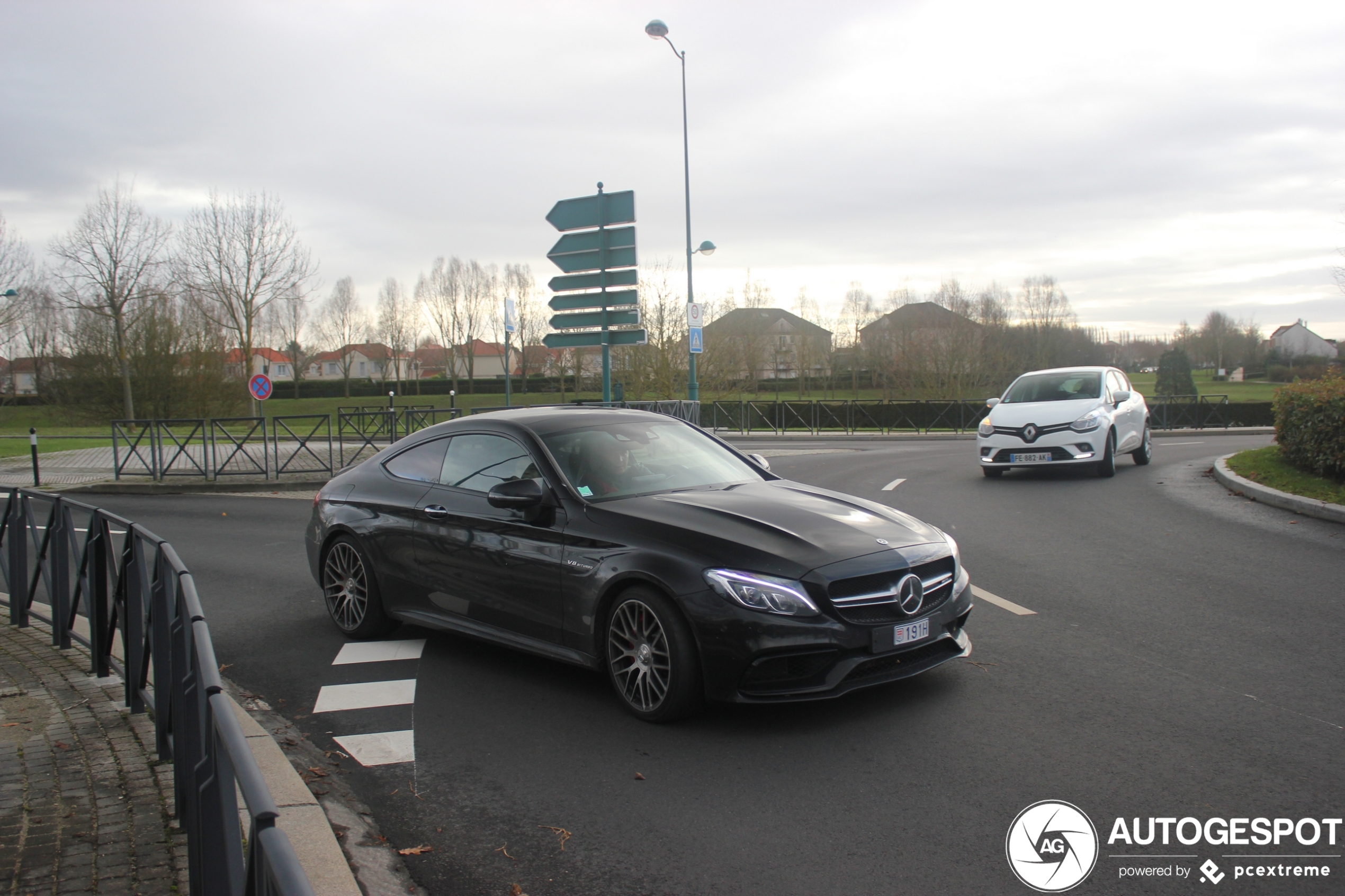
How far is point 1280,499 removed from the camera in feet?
36.1

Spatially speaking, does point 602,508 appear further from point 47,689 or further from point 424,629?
point 47,689

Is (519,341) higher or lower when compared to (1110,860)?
higher

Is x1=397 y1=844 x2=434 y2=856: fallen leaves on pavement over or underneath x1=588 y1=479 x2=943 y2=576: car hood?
underneath

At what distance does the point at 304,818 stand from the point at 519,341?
87426 mm

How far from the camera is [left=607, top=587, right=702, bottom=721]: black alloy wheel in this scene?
4.35 metres

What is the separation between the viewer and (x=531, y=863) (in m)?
3.27

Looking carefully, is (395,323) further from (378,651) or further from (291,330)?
(378,651)

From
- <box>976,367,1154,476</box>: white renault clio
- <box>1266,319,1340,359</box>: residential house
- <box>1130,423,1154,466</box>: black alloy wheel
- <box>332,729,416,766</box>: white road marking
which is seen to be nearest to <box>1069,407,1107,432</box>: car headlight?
<box>976,367,1154,476</box>: white renault clio

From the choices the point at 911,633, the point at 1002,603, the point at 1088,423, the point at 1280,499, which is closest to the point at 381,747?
the point at 911,633

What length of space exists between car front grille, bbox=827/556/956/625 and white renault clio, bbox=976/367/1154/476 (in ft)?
34.0

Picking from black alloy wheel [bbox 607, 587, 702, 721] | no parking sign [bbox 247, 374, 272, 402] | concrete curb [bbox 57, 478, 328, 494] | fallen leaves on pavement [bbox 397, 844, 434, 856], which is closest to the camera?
fallen leaves on pavement [bbox 397, 844, 434, 856]

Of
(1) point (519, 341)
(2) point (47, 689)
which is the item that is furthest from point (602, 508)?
(1) point (519, 341)

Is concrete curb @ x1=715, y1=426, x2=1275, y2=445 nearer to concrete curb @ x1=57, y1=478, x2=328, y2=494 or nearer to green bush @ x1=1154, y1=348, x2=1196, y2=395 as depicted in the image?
concrete curb @ x1=57, y1=478, x2=328, y2=494

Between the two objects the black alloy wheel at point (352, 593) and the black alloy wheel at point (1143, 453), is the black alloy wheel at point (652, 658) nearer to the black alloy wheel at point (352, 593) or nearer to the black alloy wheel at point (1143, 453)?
the black alloy wheel at point (352, 593)
